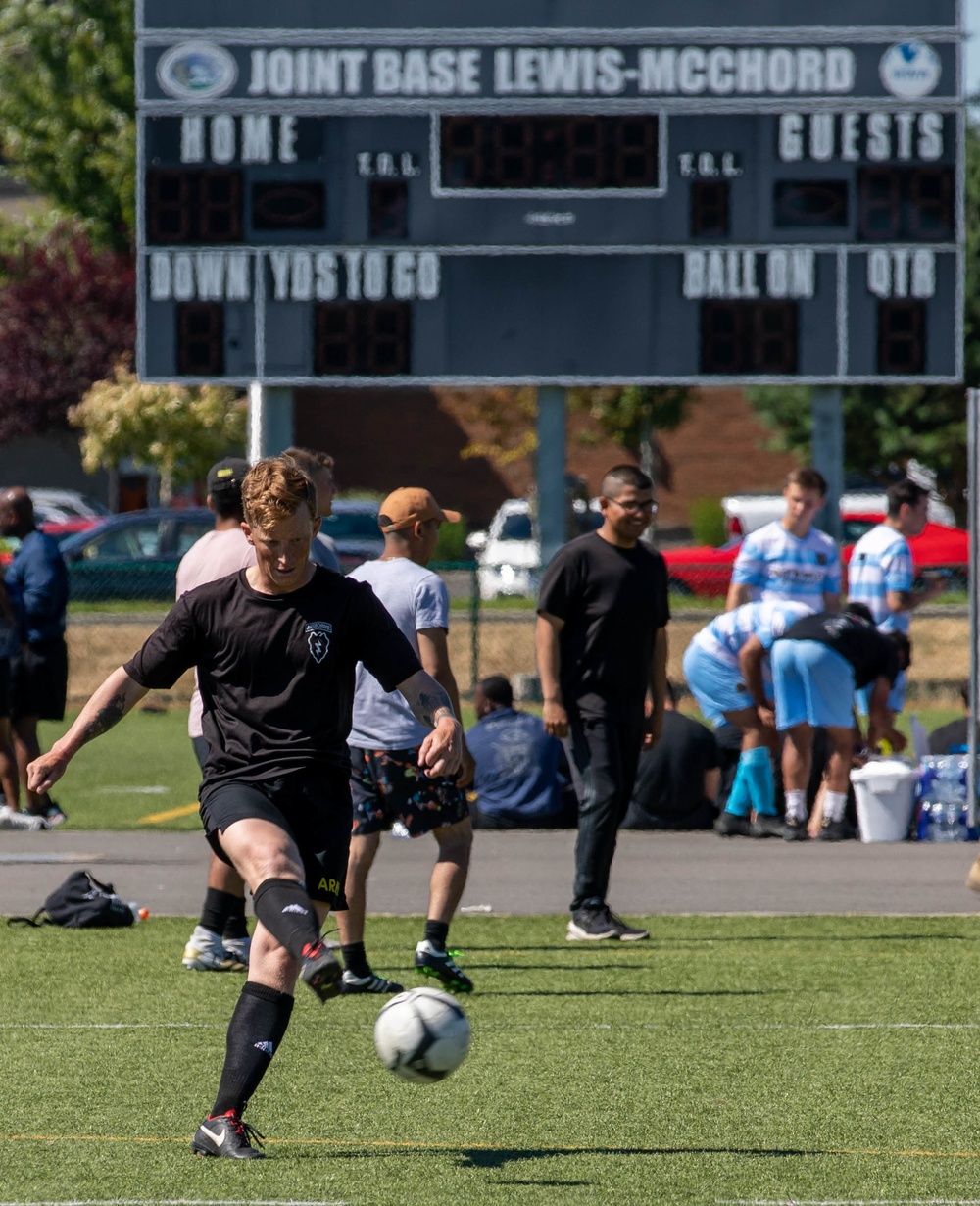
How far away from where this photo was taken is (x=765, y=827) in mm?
11539

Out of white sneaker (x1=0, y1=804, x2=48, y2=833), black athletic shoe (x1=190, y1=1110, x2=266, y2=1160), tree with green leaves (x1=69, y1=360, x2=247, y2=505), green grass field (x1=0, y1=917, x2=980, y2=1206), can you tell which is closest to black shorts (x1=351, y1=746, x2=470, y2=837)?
green grass field (x1=0, y1=917, x2=980, y2=1206)

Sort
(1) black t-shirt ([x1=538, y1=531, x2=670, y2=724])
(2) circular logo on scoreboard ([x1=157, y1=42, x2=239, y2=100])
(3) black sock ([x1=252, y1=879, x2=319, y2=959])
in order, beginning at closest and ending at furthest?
(3) black sock ([x1=252, y1=879, x2=319, y2=959]) < (1) black t-shirt ([x1=538, y1=531, x2=670, y2=724]) < (2) circular logo on scoreboard ([x1=157, y1=42, x2=239, y2=100])

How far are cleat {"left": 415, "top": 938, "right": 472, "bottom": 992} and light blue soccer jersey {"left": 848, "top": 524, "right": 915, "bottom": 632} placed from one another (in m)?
6.00

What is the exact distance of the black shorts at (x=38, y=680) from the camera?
1212 centimetres

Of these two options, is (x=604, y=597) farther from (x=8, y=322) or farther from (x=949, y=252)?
(x=8, y=322)

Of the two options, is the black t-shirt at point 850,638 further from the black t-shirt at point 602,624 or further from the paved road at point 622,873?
the black t-shirt at point 602,624

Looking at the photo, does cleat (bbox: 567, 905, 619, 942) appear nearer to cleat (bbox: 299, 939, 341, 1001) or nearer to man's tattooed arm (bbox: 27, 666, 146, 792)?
man's tattooed arm (bbox: 27, 666, 146, 792)

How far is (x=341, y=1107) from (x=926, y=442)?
112 ft

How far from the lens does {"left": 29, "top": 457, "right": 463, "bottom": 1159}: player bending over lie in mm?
4762

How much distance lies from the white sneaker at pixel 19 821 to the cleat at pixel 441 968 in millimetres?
5313

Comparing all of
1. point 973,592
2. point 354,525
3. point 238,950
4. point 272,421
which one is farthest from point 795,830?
point 354,525

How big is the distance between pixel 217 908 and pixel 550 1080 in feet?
6.98

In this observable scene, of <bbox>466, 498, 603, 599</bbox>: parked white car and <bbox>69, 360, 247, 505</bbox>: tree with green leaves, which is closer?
<bbox>466, 498, 603, 599</bbox>: parked white car

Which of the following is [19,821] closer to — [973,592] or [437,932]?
[437,932]
